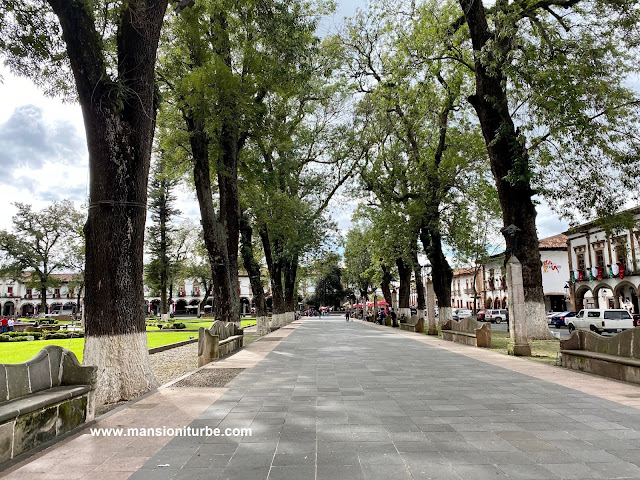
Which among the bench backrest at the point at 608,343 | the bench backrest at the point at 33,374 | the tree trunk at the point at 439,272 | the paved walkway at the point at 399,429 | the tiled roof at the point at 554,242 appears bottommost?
the paved walkway at the point at 399,429

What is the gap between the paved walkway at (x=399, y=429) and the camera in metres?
3.78

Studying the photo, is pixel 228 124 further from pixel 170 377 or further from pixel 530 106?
pixel 530 106

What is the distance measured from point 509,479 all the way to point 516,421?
75.4 inches

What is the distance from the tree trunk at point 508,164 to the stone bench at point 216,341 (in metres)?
9.35

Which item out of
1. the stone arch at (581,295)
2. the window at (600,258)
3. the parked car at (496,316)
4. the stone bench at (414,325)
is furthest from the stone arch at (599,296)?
the stone bench at (414,325)

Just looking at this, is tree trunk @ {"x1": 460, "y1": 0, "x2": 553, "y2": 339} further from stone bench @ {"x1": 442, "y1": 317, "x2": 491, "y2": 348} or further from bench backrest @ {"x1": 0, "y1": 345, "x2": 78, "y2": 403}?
bench backrest @ {"x1": 0, "y1": 345, "x2": 78, "y2": 403}

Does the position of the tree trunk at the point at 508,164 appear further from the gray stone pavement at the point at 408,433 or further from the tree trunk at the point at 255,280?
the tree trunk at the point at 255,280

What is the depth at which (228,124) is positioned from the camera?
14.1 meters

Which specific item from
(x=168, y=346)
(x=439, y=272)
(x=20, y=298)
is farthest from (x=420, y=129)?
(x=20, y=298)

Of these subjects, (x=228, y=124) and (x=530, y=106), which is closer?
(x=530, y=106)

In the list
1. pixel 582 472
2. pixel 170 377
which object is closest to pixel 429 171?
pixel 170 377

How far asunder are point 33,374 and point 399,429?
13.5 feet

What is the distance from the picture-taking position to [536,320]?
14.3 meters

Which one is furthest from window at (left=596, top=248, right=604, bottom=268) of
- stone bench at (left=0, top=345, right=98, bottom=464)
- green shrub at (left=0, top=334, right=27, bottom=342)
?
stone bench at (left=0, top=345, right=98, bottom=464)
